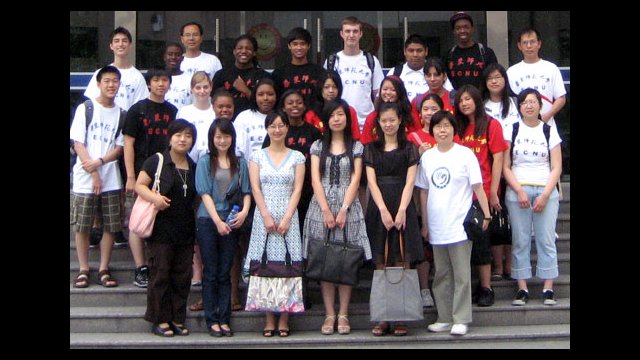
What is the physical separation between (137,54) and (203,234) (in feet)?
14.8

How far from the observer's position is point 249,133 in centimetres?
650

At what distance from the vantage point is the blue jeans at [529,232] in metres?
6.32

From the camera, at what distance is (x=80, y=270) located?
22.1 ft

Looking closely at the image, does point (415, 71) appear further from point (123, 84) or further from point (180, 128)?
point (123, 84)

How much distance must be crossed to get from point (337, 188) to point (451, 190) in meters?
0.83

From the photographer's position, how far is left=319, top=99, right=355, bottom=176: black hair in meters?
5.94

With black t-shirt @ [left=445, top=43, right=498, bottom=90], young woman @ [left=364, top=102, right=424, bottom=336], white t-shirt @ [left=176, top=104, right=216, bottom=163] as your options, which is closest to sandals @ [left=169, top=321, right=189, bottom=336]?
white t-shirt @ [left=176, top=104, right=216, bottom=163]

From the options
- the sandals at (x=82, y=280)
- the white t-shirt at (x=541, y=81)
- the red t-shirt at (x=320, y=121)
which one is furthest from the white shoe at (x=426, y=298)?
Answer: the sandals at (x=82, y=280)

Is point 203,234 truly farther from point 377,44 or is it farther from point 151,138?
point 377,44

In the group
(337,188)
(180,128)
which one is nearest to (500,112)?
(337,188)

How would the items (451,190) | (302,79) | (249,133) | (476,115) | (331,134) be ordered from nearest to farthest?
(451,190)
(331,134)
(476,115)
(249,133)
(302,79)
